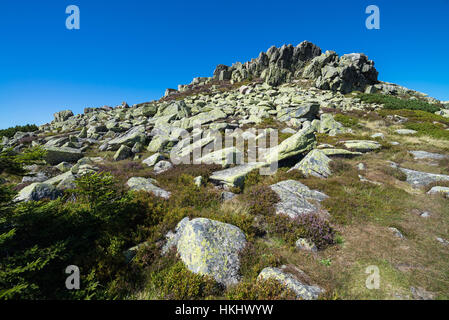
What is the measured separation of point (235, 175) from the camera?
10.0 metres

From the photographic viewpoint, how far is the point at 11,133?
28.4 m

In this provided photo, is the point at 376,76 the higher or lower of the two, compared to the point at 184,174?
higher

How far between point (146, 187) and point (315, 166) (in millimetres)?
10144

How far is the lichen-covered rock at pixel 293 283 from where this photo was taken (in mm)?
4113

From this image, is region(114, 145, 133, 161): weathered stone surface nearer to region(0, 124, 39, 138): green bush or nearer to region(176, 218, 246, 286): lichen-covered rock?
region(176, 218, 246, 286): lichen-covered rock

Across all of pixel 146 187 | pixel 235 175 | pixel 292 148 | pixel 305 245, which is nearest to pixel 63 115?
pixel 146 187

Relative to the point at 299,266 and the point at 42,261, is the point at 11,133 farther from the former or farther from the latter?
the point at 299,266

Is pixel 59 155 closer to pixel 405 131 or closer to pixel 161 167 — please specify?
pixel 161 167

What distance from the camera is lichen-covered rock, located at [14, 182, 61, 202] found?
7691mm

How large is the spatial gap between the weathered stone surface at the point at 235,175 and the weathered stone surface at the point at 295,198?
190 cm

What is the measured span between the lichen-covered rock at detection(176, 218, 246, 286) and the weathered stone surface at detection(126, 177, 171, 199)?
3257mm

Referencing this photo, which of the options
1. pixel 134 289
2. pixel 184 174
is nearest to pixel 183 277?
pixel 134 289
